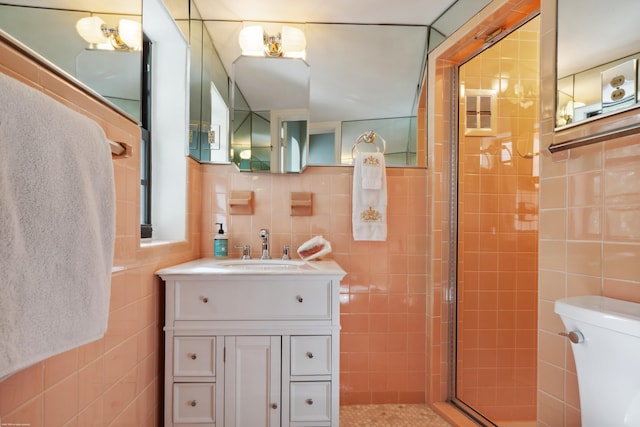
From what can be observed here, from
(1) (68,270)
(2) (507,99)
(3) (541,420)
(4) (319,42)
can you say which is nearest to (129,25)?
(1) (68,270)

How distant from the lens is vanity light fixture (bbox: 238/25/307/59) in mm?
1797

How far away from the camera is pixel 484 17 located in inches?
57.3

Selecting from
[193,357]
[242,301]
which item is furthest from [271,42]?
[193,357]

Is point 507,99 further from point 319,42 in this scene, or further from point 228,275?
point 228,275

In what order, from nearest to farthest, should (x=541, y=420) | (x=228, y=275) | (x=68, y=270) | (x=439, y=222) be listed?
(x=68, y=270) → (x=541, y=420) → (x=228, y=275) → (x=439, y=222)

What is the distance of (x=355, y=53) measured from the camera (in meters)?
1.86

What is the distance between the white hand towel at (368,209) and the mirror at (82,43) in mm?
1095

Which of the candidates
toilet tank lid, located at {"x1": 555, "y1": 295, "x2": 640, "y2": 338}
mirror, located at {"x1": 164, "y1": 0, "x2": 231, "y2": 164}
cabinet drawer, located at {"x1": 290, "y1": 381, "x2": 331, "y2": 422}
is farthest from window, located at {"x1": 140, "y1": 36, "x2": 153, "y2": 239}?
toilet tank lid, located at {"x1": 555, "y1": 295, "x2": 640, "y2": 338}

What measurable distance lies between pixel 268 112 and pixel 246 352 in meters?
1.28

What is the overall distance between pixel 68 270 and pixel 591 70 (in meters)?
1.59

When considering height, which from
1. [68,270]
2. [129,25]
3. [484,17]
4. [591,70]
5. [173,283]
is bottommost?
[173,283]

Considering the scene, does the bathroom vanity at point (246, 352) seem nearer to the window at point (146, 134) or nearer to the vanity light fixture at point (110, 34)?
the window at point (146, 134)

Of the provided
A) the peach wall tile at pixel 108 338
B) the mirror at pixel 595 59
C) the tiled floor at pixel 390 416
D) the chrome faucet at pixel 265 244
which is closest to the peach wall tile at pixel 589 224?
the mirror at pixel 595 59

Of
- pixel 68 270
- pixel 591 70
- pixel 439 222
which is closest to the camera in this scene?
pixel 68 270
